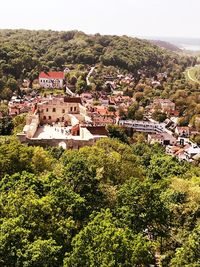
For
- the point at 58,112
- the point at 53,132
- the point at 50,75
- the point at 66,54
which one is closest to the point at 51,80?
the point at 50,75

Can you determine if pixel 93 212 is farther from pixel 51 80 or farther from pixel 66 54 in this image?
pixel 66 54

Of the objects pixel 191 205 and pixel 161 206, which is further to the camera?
pixel 191 205

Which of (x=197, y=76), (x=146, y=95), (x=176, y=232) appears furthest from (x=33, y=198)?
(x=197, y=76)

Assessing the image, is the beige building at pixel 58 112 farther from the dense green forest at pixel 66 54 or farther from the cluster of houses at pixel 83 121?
the dense green forest at pixel 66 54

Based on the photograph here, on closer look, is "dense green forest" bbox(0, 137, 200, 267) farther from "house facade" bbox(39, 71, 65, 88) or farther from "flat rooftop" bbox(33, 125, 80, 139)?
"house facade" bbox(39, 71, 65, 88)

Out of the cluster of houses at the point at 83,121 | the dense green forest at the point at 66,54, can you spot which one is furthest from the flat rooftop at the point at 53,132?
the dense green forest at the point at 66,54

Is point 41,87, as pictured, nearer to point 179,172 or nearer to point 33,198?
point 179,172
